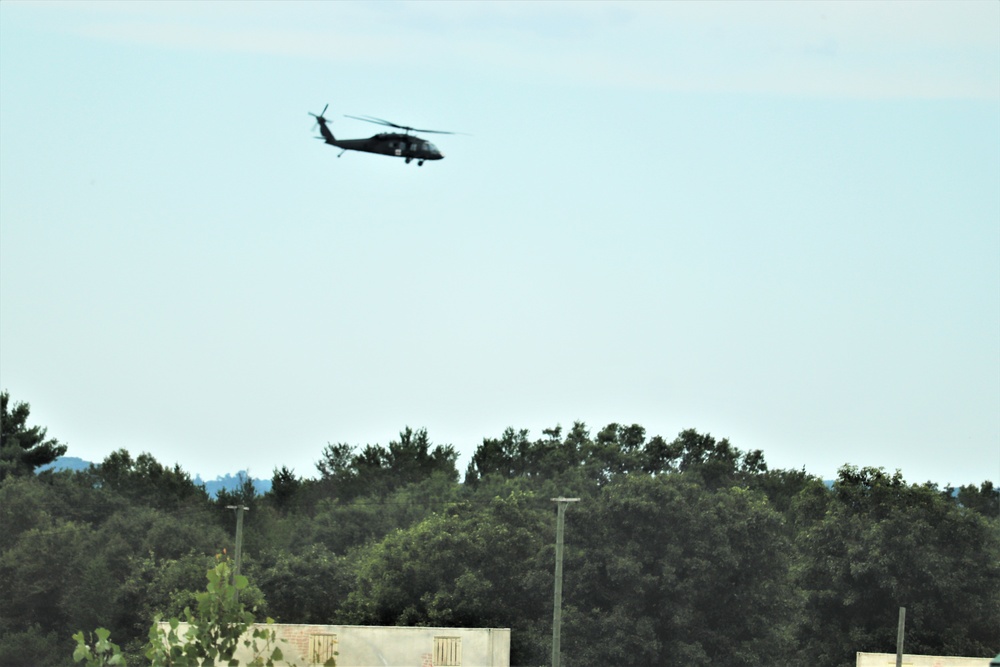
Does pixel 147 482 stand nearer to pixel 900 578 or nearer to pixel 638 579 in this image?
pixel 638 579

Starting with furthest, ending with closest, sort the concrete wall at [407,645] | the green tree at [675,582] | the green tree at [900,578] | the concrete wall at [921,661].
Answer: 1. the green tree at [900,578]
2. the green tree at [675,582]
3. the concrete wall at [921,661]
4. the concrete wall at [407,645]

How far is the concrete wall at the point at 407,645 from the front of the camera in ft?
132

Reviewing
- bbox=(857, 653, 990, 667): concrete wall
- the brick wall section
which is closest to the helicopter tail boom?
the brick wall section

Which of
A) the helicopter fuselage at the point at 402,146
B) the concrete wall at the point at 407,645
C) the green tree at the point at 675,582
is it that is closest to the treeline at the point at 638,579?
the green tree at the point at 675,582

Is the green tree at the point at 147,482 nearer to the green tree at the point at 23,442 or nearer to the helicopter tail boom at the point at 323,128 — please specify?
the green tree at the point at 23,442

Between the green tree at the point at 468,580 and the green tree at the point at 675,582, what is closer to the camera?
the green tree at the point at 675,582

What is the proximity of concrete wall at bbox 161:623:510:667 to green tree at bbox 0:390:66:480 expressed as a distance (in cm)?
6744

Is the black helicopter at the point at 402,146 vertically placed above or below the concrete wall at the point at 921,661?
above

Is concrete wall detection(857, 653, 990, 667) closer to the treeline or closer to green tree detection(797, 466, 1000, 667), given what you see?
the treeline

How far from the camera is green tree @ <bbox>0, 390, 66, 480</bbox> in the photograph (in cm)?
10369

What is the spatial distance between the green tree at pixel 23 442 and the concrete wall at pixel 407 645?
67435 millimetres

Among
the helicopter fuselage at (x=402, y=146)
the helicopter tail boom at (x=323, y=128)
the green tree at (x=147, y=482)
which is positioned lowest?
the green tree at (x=147, y=482)

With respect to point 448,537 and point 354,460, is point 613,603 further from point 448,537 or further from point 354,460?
point 354,460

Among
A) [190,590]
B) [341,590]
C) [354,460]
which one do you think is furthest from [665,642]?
[354,460]
